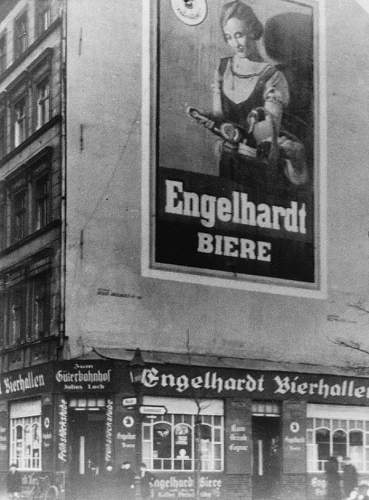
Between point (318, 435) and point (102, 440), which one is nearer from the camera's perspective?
point (102, 440)

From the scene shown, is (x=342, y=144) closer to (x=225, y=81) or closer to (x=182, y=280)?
(x=225, y=81)

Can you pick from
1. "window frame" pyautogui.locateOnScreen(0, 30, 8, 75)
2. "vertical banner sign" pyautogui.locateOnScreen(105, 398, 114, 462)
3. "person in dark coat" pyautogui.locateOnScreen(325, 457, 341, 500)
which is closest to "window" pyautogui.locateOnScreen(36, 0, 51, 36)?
"window frame" pyautogui.locateOnScreen(0, 30, 8, 75)

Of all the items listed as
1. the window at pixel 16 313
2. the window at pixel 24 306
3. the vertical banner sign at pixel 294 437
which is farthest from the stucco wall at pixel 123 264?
the window at pixel 16 313

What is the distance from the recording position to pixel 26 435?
33406 millimetres

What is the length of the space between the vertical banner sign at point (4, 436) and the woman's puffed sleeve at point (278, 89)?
1506 centimetres

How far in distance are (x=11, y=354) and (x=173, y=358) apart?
6231 mm

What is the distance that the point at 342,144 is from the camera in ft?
127

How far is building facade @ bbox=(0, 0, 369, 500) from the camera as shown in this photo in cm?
3178

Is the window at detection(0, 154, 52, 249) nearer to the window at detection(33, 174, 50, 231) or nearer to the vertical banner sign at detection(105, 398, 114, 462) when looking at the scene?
the window at detection(33, 174, 50, 231)

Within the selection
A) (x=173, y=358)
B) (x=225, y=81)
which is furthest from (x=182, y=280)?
(x=225, y=81)

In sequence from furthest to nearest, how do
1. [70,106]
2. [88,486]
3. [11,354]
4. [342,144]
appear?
[342,144] → [11,354] → [70,106] → [88,486]

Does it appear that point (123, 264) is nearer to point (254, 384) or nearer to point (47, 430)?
point (47, 430)

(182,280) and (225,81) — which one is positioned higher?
(225,81)

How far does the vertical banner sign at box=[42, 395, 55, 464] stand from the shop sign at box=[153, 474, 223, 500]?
3.55 meters
